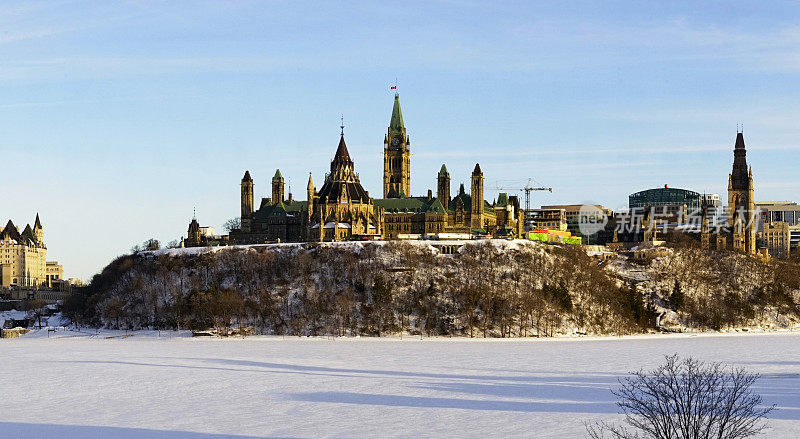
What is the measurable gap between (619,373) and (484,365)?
1493cm

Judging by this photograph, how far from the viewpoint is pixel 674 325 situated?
527ft

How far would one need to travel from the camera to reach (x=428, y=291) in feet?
522

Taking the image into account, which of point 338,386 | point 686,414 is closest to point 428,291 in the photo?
point 338,386

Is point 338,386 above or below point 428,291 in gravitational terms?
below

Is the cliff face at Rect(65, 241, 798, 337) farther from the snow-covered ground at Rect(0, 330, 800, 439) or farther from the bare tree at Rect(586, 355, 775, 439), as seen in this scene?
the bare tree at Rect(586, 355, 775, 439)

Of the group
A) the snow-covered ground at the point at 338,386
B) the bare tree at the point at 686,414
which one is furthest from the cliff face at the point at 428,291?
the bare tree at the point at 686,414

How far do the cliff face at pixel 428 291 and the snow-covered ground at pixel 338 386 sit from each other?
20.4 m

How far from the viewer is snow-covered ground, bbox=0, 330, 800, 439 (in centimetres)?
6225

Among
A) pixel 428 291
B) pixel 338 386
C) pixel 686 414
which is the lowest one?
pixel 338 386

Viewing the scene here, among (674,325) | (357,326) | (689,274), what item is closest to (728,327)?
(674,325)

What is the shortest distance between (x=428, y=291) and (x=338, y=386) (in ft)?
256

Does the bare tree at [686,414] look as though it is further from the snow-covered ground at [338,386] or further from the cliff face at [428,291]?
the cliff face at [428,291]

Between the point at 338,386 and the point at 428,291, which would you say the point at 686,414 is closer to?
the point at 338,386

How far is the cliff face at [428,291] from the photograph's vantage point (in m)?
152
